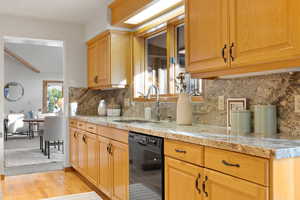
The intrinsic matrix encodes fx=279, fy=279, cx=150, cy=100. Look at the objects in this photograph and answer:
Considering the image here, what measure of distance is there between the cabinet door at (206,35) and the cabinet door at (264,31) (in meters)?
0.08

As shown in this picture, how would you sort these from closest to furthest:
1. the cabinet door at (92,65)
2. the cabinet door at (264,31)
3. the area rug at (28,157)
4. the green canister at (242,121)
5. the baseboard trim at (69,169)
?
the cabinet door at (264,31), the green canister at (242,121), the cabinet door at (92,65), the baseboard trim at (69,169), the area rug at (28,157)

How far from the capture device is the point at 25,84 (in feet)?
35.3

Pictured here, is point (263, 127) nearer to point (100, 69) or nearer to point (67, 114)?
point (100, 69)

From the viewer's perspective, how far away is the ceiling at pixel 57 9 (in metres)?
3.79

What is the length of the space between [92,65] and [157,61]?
4.50ft

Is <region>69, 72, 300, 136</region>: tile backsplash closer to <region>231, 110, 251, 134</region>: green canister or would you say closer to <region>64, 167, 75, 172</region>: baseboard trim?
<region>231, 110, 251, 134</region>: green canister

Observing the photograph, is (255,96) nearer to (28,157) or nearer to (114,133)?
(114,133)

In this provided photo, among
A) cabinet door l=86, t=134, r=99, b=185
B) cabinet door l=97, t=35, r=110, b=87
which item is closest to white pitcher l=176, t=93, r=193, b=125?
cabinet door l=86, t=134, r=99, b=185

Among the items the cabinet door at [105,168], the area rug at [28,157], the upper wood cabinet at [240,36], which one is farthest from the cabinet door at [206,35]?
the area rug at [28,157]

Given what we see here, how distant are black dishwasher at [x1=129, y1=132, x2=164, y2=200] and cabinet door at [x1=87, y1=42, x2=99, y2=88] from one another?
213 centimetres

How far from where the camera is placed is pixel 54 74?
11320 millimetres

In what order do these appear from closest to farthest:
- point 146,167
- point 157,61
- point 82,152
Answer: point 146,167
point 157,61
point 82,152

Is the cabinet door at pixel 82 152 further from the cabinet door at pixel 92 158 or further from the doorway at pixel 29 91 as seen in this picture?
the doorway at pixel 29 91

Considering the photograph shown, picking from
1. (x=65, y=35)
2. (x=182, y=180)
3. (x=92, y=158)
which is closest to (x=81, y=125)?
(x=92, y=158)
